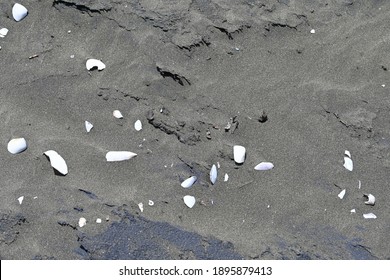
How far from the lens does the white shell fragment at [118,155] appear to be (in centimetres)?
248

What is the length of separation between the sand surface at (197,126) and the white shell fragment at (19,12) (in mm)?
28

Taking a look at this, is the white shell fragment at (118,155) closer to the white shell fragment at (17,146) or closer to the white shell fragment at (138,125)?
the white shell fragment at (138,125)

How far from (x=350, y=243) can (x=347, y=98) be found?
608 mm

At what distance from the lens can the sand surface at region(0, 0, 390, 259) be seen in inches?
95.7

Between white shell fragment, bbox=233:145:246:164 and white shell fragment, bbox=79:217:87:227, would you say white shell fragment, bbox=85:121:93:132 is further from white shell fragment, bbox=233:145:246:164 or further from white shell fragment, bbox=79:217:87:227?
white shell fragment, bbox=233:145:246:164

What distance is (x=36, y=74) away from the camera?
262cm

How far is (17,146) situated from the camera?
8.16 feet

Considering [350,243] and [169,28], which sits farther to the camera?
[169,28]

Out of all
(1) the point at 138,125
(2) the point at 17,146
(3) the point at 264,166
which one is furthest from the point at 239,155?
(2) the point at 17,146

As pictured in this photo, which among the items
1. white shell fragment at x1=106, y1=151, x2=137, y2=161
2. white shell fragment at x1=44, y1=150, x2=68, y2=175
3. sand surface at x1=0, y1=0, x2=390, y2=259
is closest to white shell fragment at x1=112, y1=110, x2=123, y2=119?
sand surface at x1=0, y1=0, x2=390, y2=259

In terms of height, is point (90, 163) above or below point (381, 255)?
above

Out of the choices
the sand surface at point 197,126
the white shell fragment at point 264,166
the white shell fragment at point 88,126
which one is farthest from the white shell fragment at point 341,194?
the white shell fragment at point 88,126

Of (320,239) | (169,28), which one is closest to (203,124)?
(169,28)

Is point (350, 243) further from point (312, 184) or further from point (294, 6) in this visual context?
point (294, 6)
